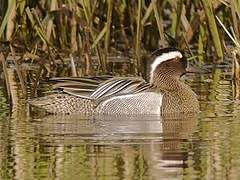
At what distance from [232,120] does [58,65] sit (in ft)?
14.5

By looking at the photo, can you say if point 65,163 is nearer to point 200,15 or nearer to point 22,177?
point 22,177

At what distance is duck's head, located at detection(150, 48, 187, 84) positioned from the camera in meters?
9.98

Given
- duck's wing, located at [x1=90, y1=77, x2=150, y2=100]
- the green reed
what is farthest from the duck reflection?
the green reed

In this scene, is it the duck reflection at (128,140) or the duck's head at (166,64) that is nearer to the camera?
the duck reflection at (128,140)

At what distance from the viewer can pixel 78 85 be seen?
9.59 m

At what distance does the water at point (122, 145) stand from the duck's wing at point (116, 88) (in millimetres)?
414

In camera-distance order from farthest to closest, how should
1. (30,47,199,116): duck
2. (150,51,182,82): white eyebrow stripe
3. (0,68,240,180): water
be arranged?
1. (150,51,182,82): white eyebrow stripe
2. (30,47,199,116): duck
3. (0,68,240,180): water

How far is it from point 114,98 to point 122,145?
2158 millimetres

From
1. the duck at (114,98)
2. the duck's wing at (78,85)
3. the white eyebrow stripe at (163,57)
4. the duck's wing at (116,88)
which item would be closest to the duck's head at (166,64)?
the white eyebrow stripe at (163,57)

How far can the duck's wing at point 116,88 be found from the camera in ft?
31.3

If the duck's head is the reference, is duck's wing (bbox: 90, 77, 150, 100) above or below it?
below

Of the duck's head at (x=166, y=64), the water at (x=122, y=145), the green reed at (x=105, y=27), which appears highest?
the green reed at (x=105, y=27)

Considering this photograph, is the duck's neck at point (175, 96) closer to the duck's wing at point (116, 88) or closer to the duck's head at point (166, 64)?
the duck's head at point (166, 64)

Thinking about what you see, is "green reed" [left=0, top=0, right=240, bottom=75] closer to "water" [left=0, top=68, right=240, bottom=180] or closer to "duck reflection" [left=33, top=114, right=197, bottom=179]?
"water" [left=0, top=68, right=240, bottom=180]
